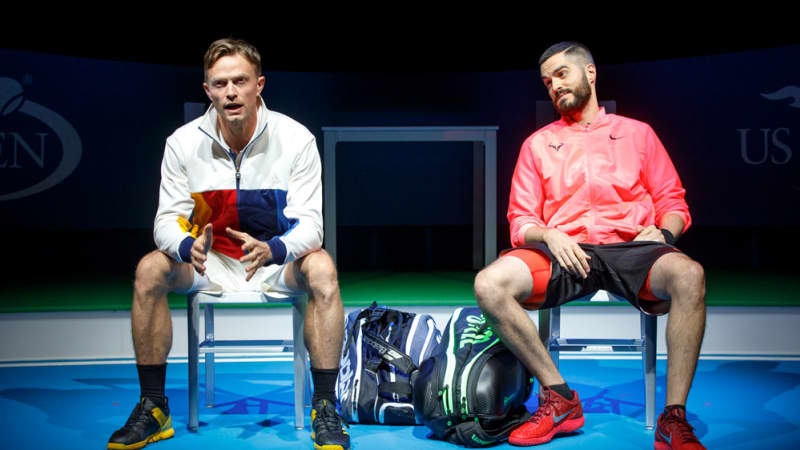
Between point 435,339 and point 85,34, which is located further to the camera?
point 85,34

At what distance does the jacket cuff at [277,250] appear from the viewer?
232cm

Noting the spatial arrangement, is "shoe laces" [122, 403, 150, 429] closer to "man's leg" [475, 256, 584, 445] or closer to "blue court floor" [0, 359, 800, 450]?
"blue court floor" [0, 359, 800, 450]

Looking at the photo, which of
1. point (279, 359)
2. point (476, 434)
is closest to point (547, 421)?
point (476, 434)

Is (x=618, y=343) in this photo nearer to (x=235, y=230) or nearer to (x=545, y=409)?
(x=545, y=409)

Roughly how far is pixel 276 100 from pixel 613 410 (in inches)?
161

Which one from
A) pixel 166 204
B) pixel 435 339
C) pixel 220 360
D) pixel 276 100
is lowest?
pixel 220 360

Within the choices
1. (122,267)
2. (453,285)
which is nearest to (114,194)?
(122,267)

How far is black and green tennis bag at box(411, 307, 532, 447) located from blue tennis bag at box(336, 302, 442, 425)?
11 cm

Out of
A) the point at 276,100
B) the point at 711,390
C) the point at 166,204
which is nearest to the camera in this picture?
the point at 166,204

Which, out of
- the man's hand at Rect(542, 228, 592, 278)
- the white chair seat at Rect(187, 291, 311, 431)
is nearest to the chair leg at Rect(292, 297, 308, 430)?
the white chair seat at Rect(187, 291, 311, 431)

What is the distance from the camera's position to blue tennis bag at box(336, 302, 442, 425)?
100.0 inches

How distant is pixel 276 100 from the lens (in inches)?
237

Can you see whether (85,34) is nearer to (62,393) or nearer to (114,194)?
(114,194)

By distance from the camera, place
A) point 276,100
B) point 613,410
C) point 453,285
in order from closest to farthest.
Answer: point 613,410 → point 453,285 → point 276,100
